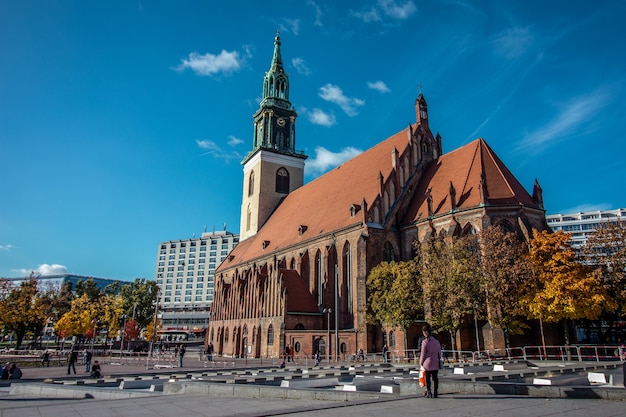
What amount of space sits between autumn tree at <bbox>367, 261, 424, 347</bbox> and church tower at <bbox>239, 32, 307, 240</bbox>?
32781 millimetres

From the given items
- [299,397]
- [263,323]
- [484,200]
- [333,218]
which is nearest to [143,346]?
[263,323]

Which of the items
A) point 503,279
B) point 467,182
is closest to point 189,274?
point 467,182

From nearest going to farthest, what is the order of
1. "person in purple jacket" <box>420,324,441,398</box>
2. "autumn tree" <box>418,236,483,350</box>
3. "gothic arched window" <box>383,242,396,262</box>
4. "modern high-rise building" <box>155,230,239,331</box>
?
1. "person in purple jacket" <box>420,324,441,398</box>
2. "autumn tree" <box>418,236,483,350</box>
3. "gothic arched window" <box>383,242,396,262</box>
4. "modern high-rise building" <box>155,230,239,331</box>

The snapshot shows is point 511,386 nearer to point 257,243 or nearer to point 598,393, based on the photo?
point 598,393

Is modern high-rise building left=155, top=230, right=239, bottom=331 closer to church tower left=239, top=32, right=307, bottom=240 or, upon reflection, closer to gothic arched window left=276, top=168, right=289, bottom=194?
church tower left=239, top=32, right=307, bottom=240

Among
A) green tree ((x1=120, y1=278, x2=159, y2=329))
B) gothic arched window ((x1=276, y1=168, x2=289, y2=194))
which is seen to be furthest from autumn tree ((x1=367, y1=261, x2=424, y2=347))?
green tree ((x1=120, y1=278, x2=159, y2=329))

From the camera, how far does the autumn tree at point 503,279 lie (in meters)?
26.8

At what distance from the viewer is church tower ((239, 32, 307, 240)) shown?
63.7 meters

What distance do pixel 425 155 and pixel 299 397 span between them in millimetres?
35479

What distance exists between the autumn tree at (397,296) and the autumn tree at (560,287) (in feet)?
21.7

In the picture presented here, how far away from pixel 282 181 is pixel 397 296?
3806 centimetres

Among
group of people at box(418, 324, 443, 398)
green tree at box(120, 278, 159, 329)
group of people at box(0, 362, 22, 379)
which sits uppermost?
green tree at box(120, 278, 159, 329)

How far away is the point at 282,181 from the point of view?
65188 millimetres

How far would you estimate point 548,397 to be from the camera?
9023 mm
